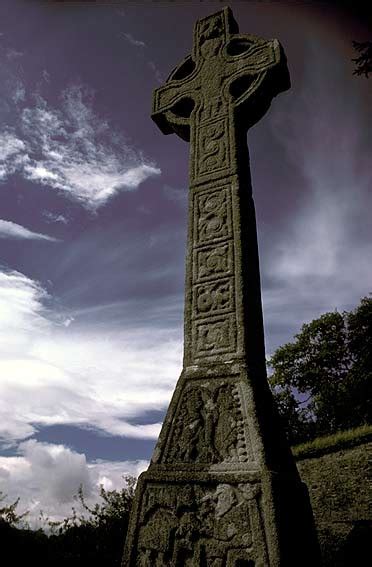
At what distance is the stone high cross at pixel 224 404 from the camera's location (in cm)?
253

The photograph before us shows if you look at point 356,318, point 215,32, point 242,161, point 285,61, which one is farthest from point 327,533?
point 356,318

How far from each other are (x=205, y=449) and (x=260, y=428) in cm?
42

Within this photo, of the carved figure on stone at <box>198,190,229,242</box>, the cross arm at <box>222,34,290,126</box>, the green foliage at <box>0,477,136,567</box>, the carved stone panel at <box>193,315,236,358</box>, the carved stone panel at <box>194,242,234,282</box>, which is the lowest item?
the green foliage at <box>0,477,136,567</box>

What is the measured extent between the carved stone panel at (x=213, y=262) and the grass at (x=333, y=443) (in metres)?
8.95

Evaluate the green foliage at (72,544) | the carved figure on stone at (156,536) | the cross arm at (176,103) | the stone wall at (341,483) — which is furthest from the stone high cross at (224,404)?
the stone wall at (341,483)

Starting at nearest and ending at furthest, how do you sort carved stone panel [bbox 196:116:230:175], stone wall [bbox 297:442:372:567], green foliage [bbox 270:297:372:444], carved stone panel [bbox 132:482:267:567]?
carved stone panel [bbox 132:482:267:567] → carved stone panel [bbox 196:116:230:175] → stone wall [bbox 297:442:372:567] → green foliage [bbox 270:297:372:444]

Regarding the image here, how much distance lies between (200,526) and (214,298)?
1.71 metres

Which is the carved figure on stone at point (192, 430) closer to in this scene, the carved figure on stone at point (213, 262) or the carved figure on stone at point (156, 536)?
the carved figure on stone at point (156, 536)

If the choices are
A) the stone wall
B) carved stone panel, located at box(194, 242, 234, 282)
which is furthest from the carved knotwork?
the stone wall

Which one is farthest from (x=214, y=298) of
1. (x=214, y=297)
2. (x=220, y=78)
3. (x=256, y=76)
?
(x=220, y=78)

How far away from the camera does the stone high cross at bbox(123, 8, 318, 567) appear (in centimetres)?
253

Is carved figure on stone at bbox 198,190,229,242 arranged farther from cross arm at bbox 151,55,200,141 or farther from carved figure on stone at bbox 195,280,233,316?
cross arm at bbox 151,55,200,141

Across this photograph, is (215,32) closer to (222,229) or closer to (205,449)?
(222,229)

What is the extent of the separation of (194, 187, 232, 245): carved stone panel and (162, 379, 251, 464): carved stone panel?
141 centimetres
